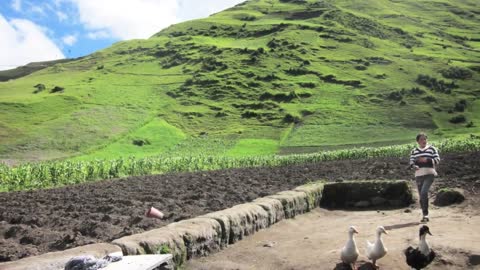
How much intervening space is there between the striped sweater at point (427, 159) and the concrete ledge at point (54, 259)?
26.7ft

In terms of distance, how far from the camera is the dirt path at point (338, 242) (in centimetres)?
864

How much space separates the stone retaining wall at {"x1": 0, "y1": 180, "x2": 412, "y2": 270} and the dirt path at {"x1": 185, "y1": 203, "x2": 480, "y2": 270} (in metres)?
0.23

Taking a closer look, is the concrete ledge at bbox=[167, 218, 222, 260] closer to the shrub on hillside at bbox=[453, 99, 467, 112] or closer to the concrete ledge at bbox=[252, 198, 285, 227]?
the concrete ledge at bbox=[252, 198, 285, 227]

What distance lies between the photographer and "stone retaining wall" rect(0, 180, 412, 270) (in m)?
7.16

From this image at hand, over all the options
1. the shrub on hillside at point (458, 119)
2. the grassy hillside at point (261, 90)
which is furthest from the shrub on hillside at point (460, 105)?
the shrub on hillside at point (458, 119)

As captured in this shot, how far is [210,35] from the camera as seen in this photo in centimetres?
14162

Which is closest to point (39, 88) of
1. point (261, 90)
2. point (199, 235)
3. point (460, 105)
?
point (261, 90)

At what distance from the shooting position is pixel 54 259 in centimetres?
618

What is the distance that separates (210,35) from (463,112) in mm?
77780

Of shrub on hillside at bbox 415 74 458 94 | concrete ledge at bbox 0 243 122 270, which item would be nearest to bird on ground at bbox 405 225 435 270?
concrete ledge at bbox 0 243 122 270

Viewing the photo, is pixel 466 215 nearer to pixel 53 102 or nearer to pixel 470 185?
pixel 470 185

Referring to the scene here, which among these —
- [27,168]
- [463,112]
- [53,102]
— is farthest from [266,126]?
[27,168]

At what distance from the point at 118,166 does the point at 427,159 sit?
25038mm

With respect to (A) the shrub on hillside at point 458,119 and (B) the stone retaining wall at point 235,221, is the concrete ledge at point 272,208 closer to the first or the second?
(B) the stone retaining wall at point 235,221
